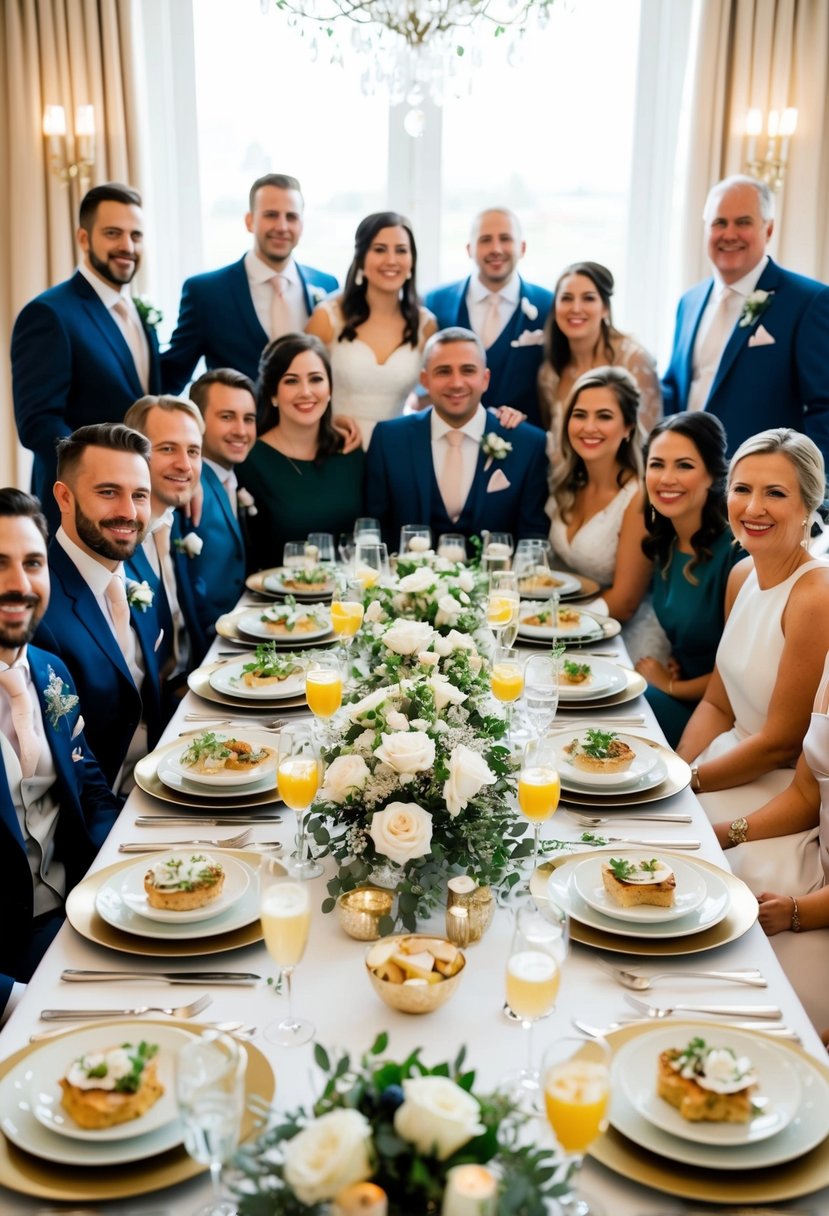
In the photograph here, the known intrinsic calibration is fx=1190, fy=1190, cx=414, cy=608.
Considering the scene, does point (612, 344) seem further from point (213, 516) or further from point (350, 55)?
point (350, 55)

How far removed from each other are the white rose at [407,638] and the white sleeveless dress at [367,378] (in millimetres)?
2308

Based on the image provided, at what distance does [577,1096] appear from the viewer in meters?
1.06

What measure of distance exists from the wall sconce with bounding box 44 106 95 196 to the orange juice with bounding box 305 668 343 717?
4.07 m

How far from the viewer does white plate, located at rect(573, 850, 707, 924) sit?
163cm

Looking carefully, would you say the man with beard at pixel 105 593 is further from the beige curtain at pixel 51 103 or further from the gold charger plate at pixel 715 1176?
the beige curtain at pixel 51 103

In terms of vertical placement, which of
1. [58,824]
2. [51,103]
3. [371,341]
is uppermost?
[51,103]

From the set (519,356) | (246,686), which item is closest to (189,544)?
(246,686)

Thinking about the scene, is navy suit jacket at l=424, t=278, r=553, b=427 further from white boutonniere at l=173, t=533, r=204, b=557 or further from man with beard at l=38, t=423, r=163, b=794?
man with beard at l=38, t=423, r=163, b=794

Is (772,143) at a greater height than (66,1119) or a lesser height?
greater

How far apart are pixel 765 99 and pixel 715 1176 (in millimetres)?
5088

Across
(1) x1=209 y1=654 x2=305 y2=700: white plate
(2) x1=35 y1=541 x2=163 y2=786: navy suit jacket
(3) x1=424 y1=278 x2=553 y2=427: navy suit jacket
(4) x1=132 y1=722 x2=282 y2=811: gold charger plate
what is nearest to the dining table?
(4) x1=132 y1=722 x2=282 y2=811: gold charger plate

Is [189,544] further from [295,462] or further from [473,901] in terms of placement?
[473,901]

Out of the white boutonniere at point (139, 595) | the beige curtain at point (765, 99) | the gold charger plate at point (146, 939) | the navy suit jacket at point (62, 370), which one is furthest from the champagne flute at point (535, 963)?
the beige curtain at point (765, 99)

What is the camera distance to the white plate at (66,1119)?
1.19 meters
